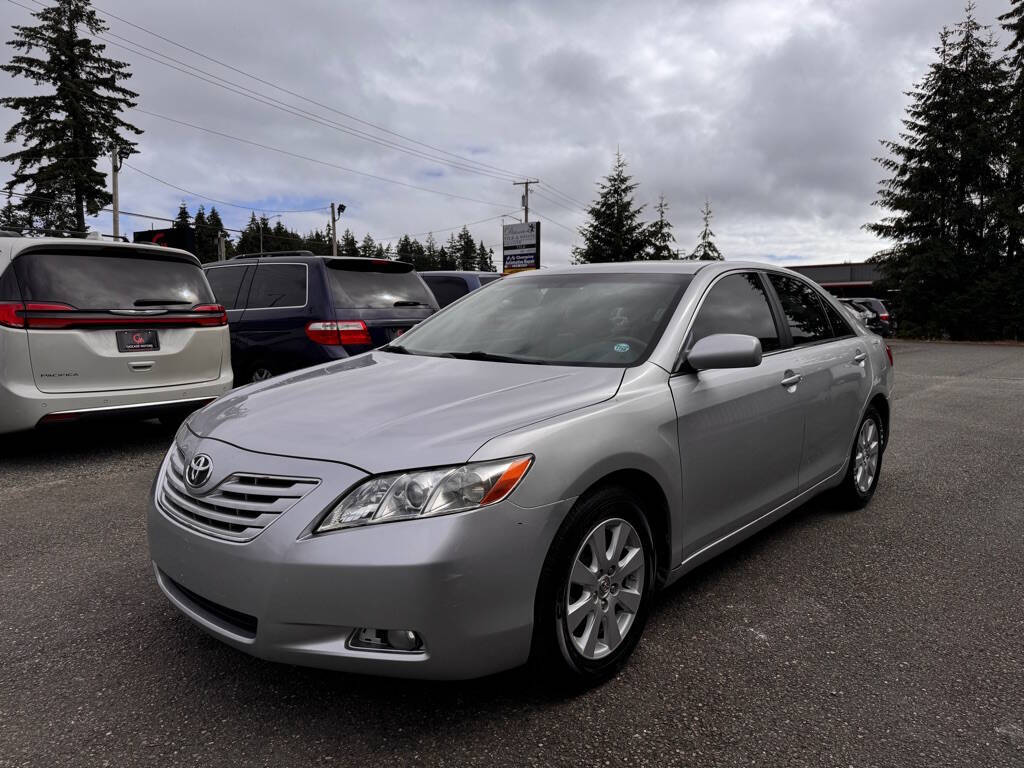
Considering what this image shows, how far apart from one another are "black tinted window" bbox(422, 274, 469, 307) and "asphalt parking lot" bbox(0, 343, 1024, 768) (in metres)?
7.27

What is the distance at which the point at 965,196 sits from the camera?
108ft

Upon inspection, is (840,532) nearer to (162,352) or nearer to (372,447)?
(372,447)

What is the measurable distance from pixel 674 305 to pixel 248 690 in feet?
7.38

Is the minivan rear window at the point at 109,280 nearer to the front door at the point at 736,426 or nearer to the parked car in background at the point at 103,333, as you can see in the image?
the parked car in background at the point at 103,333

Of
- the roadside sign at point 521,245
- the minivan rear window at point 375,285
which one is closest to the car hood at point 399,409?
the minivan rear window at point 375,285

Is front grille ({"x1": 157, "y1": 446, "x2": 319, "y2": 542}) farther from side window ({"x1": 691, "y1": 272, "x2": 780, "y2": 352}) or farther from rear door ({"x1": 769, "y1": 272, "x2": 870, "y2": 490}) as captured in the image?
rear door ({"x1": 769, "y1": 272, "x2": 870, "y2": 490})

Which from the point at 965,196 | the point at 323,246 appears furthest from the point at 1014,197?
the point at 323,246

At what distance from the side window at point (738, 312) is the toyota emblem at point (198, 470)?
1.98 meters

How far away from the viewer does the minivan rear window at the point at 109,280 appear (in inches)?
219

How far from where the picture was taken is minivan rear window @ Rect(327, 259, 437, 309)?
24.1 feet

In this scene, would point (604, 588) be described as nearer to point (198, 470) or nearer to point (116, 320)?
point (198, 470)

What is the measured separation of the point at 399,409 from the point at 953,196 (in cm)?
3743

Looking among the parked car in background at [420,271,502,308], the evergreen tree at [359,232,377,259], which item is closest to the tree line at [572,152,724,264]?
the parked car in background at [420,271,502,308]

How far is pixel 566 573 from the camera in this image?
2400mm
